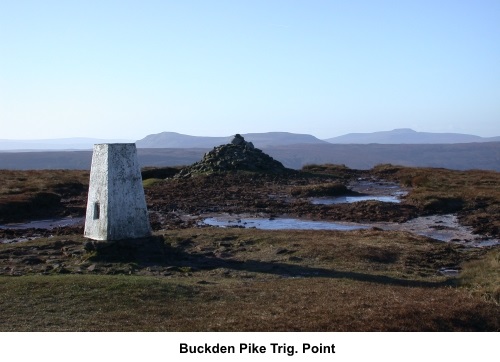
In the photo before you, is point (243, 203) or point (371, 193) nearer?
point (243, 203)

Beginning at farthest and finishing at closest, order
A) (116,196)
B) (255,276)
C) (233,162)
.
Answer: (233,162), (116,196), (255,276)

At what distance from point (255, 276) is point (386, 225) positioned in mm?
A: 14099

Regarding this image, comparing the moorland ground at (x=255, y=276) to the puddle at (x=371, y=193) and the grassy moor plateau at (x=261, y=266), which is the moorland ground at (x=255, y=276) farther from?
the puddle at (x=371, y=193)

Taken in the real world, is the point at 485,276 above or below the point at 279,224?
above

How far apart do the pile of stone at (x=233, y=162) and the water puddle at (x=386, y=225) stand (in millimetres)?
20793

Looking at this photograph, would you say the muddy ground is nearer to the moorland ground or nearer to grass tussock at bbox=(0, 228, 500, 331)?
the moorland ground

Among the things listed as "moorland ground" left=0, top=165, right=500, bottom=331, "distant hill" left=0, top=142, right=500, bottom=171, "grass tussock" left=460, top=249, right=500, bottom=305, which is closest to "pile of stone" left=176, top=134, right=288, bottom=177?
"moorland ground" left=0, top=165, right=500, bottom=331

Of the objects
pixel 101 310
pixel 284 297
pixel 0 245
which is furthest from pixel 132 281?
pixel 0 245

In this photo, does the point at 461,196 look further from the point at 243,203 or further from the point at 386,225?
the point at 243,203

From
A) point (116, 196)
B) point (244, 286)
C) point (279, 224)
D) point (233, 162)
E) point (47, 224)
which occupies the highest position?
point (116, 196)

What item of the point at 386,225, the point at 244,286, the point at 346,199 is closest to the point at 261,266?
the point at 244,286

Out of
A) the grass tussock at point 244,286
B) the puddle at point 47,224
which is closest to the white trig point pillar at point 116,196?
the grass tussock at point 244,286

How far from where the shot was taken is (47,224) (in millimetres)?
31797

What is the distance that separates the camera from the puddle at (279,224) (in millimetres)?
29484
